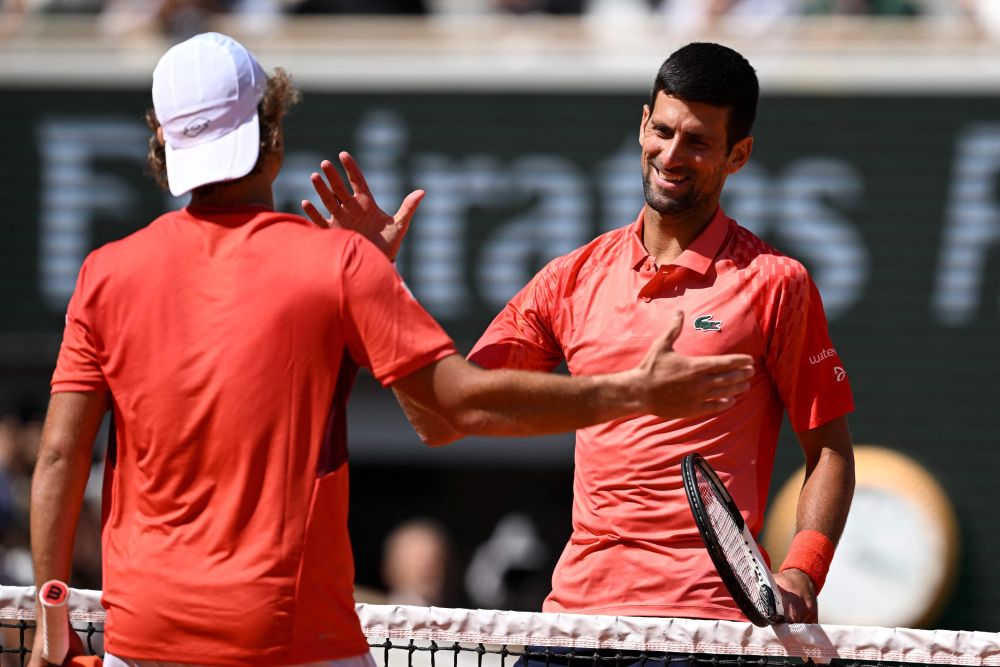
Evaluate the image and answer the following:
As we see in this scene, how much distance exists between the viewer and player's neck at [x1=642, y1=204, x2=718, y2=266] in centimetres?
438

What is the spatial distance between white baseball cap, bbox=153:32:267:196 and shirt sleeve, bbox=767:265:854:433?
1.48 meters

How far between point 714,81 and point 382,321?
4.69 ft

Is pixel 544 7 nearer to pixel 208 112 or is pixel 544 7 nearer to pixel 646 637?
pixel 646 637

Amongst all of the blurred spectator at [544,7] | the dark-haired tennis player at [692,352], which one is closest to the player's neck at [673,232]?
the dark-haired tennis player at [692,352]

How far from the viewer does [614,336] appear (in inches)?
168

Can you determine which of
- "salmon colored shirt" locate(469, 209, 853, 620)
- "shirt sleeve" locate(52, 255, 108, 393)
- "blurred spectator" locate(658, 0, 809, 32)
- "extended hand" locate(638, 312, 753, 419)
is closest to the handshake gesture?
"extended hand" locate(638, 312, 753, 419)

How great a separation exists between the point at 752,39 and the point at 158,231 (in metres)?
8.30

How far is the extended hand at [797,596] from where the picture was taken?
4.03 m

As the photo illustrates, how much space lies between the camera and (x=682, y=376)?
3.29 meters

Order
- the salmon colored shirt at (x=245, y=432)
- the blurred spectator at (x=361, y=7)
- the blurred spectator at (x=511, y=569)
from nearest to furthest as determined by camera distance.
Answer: the salmon colored shirt at (x=245, y=432) → the blurred spectator at (x=361, y=7) → the blurred spectator at (x=511, y=569)

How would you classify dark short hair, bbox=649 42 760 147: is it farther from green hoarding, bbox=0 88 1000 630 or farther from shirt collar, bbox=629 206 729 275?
green hoarding, bbox=0 88 1000 630

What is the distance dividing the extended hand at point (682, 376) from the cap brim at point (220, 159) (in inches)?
37.6

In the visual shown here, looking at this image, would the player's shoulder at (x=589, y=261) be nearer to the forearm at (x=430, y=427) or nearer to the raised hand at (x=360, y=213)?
the raised hand at (x=360, y=213)

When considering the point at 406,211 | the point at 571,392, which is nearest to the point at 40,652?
the point at 571,392
